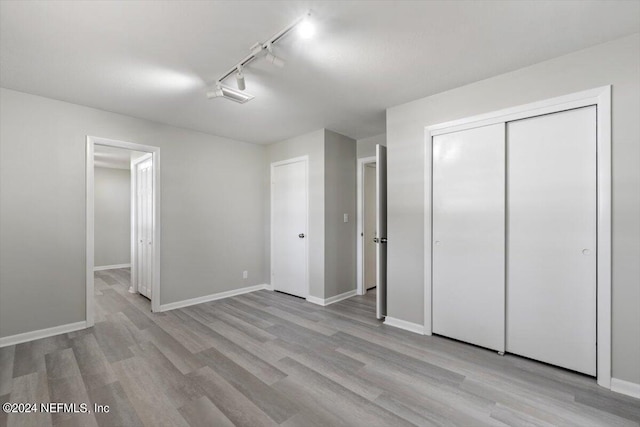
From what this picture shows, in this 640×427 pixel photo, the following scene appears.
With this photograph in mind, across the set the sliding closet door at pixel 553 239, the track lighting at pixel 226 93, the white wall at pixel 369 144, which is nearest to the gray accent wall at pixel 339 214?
the white wall at pixel 369 144

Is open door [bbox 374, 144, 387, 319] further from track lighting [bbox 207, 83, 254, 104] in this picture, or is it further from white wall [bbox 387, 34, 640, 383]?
track lighting [bbox 207, 83, 254, 104]

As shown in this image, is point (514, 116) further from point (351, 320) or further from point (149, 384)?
point (149, 384)

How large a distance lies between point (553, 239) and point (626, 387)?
1.11 meters

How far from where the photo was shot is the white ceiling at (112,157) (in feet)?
16.6

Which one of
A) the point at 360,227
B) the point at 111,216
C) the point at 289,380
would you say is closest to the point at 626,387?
the point at 289,380

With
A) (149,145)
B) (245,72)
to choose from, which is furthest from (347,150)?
(149,145)

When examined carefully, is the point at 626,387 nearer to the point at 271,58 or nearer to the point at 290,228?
the point at 271,58

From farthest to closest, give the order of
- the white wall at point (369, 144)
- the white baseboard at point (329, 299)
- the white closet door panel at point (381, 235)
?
the white wall at point (369, 144) → the white baseboard at point (329, 299) → the white closet door panel at point (381, 235)

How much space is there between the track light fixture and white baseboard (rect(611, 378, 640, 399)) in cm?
335

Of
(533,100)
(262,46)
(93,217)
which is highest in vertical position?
(262,46)

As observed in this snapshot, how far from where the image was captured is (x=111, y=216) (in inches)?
280

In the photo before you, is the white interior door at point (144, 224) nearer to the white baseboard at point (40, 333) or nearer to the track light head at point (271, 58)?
the white baseboard at point (40, 333)

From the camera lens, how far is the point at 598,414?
1.81m

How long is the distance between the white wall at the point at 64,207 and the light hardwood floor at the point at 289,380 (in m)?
0.53
